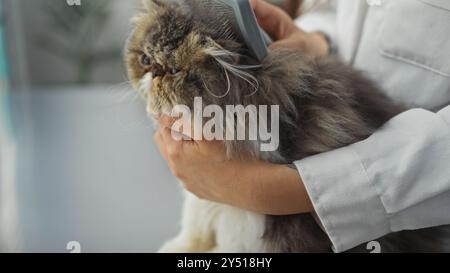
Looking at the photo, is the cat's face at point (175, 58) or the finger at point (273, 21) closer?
the cat's face at point (175, 58)

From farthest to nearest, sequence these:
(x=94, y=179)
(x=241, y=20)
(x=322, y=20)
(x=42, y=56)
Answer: (x=42, y=56)
(x=94, y=179)
(x=322, y=20)
(x=241, y=20)

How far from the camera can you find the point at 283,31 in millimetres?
799

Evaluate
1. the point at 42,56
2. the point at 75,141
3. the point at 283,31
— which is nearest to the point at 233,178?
the point at 283,31

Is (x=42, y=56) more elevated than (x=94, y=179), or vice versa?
(x=42, y=56)

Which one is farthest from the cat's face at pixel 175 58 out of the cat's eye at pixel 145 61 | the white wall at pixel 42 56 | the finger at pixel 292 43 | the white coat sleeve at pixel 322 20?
the white wall at pixel 42 56

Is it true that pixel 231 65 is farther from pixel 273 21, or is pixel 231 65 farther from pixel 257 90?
pixel 273 21

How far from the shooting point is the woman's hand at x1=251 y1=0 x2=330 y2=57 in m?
0.75

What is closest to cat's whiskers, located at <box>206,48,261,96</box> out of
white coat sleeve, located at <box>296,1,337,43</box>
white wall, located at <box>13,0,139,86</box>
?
white coat sleeve, located at <box>296,1,337,43</box>

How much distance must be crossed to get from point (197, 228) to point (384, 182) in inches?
13.2

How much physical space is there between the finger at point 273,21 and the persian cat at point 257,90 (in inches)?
4.9

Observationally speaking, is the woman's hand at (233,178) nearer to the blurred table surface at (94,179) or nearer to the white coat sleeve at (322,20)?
the blurred table surface at (94,179)

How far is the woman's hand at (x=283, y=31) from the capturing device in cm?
75
